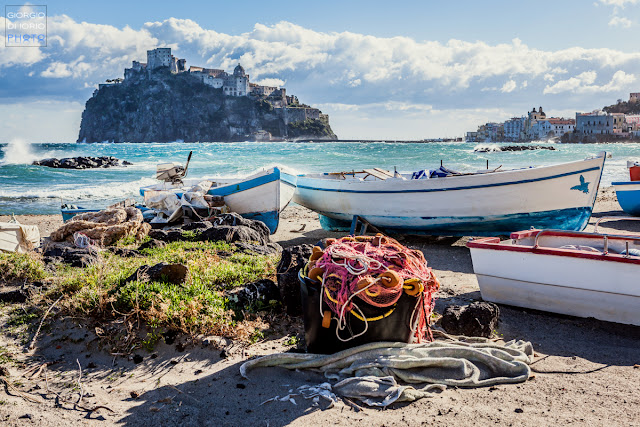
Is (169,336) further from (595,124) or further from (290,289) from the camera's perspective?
(595,124)

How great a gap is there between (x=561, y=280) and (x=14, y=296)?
233 inches

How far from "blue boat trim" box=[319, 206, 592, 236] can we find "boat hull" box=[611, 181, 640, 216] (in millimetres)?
4874

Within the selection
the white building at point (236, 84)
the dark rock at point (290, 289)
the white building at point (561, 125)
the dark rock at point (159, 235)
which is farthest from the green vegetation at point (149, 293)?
the white building at point (236, 84)

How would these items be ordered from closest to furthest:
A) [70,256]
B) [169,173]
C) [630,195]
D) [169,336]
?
[169,336], [70,256], [630,195], [169,173]

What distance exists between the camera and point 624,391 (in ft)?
13.0

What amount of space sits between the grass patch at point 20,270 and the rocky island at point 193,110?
491 feet

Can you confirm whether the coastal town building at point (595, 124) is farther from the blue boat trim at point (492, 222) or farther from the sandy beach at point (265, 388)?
the sandy beach at point (265, 388)

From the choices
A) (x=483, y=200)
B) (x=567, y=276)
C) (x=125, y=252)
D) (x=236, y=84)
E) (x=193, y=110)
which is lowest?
(x=125, y=252)

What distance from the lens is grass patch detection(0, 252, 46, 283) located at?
629cm

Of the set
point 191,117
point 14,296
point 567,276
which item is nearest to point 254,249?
point 14,296

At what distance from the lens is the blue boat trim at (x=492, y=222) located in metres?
9.38

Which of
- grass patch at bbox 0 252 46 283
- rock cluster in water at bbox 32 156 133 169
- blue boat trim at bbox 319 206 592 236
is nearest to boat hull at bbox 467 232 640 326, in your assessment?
blue boat trim at bbox 319 206 592 236

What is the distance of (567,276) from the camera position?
5.66m

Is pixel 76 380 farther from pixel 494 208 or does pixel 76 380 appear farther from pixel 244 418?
pixel 494 208
